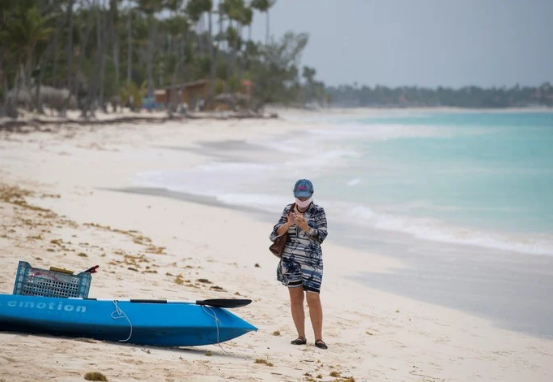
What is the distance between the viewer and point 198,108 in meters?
80.3

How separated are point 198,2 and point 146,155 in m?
55.0

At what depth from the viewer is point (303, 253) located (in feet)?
20.1

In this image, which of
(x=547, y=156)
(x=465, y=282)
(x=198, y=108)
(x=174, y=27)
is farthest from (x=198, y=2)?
(x=465, y=282)

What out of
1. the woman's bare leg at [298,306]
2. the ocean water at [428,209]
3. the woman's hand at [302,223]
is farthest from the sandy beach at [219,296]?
the woman's hand at [302,223]

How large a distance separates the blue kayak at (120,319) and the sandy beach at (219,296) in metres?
0.10

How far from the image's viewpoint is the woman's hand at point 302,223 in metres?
6.00

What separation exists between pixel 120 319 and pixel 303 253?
4.66 ft

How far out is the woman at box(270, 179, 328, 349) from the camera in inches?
239

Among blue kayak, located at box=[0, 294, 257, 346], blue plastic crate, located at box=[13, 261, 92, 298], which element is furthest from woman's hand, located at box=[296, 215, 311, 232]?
blue plastic crate, located at box=[13, 261, 92, 298]

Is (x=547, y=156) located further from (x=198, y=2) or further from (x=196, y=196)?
(x=198, y=2)

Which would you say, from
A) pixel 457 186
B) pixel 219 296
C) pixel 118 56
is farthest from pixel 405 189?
pixel 118 56

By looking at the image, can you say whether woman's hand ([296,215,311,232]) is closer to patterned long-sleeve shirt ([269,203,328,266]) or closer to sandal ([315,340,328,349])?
patterned long-sleeve shirt ([269,203,328,266])

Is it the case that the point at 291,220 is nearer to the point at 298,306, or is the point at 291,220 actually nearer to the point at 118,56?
the point at 298,306

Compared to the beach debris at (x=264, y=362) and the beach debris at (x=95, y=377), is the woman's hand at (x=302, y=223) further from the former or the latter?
the beach debris at (x=95, y=377)
